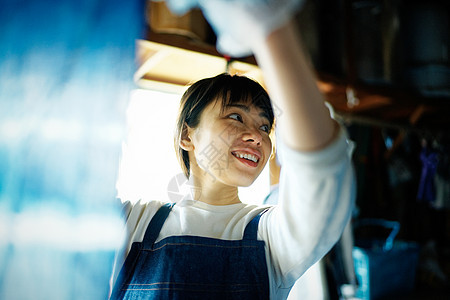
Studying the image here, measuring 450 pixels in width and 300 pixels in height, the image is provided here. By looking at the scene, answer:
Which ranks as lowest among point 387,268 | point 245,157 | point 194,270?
point 387,268

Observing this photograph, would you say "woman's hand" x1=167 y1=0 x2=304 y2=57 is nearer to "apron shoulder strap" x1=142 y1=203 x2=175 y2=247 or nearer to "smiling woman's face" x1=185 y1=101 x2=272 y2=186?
"smiling woman's face" x1=185 y1=101 x2=272 y2=186

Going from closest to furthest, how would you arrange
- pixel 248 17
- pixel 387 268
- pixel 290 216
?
pixel 248 17, pixel 290 216, pixel 387 268

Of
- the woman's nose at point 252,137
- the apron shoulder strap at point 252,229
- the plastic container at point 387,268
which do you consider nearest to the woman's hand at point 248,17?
the woman's nose at point 252,137

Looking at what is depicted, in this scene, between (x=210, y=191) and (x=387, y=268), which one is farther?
(x=387, y=268)

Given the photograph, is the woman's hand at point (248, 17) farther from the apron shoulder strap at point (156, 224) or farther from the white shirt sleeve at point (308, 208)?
the apron shoulder strap at point (156, 224)

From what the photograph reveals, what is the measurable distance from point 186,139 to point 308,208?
0.18 m

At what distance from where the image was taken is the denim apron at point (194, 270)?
0.39 m

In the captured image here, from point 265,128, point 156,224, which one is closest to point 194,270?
point 156,224

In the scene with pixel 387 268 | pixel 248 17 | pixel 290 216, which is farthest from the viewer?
pixel 387 268

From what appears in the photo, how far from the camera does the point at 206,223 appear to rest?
0.44 meters

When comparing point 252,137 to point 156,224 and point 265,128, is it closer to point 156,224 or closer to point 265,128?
point 265,128

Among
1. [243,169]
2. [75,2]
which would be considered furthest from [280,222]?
[75,2]

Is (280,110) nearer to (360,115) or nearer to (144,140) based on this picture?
(144,140)

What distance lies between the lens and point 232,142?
39 centimetres
